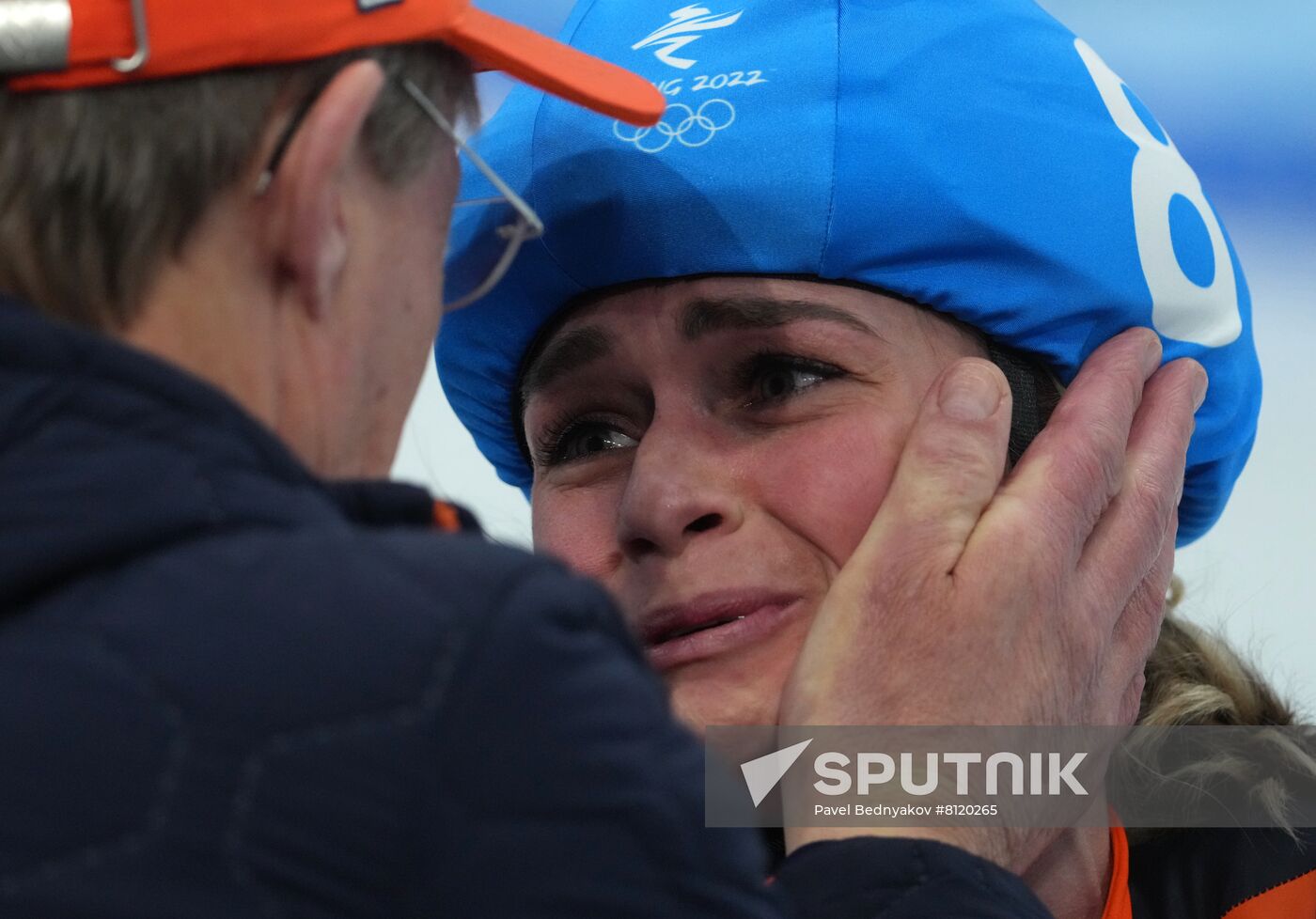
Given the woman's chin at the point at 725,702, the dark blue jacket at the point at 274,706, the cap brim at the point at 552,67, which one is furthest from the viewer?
the woman's chin at the point at 725,702

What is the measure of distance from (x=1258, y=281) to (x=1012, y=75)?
4.19 ft

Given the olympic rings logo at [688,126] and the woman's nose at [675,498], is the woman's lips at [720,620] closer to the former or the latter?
the woman's nose at [675,498]

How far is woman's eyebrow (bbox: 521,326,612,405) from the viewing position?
52.7 inches

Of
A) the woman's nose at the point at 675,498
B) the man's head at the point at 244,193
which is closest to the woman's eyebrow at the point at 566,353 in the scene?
the woman's nose at the point at 675,498

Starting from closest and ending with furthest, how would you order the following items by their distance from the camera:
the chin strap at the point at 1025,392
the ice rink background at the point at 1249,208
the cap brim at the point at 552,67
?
the cap brim at the point at 552,67 < the chin strap at the point at 1025,392 < the ice rink background at the point at 1249,208

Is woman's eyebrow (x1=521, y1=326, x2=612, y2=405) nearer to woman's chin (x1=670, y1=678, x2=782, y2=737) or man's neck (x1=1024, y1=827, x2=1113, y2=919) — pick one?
woman's chin (x1=670, y1=678, x2=782, y2=737)

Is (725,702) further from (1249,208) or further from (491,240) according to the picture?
(1249,208)

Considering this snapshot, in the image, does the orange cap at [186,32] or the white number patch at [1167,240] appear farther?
the white number patch at [1167,240]

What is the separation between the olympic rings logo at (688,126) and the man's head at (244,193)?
0.44m

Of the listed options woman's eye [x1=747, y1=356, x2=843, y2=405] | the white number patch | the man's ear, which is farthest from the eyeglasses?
the white number patch

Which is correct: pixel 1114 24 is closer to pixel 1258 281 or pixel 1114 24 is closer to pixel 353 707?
pixel 1258 281

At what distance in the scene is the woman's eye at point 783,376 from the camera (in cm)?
128

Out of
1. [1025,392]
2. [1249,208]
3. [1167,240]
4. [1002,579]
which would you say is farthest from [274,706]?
[1249,208]

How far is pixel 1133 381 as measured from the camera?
130 centimetres
